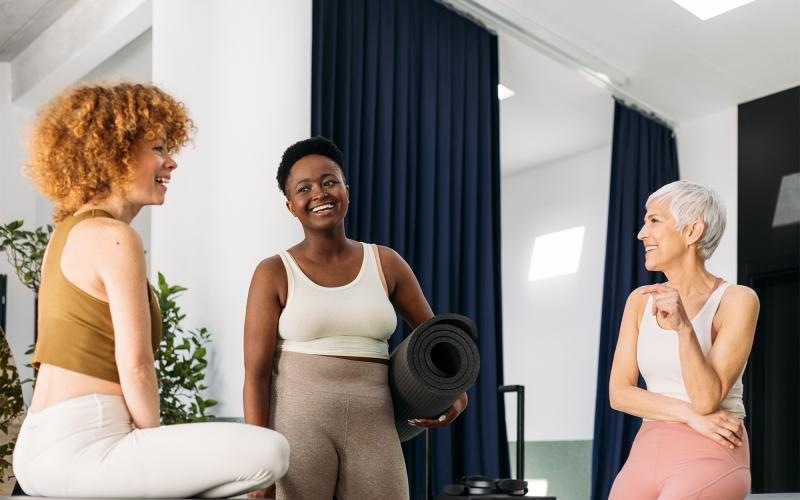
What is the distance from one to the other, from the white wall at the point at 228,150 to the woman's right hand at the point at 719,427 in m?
2.06

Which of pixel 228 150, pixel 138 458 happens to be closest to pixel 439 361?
pixel 138 458

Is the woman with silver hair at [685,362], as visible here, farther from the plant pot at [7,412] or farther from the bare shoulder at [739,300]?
the plant pot at [7,412]

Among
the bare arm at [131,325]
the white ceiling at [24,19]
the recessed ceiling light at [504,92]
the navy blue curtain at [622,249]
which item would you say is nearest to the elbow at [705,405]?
the bare arm at [131,325]

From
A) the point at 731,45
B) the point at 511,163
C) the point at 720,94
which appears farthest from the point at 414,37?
the point at 511,163

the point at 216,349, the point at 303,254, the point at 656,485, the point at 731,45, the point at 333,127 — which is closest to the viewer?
the point at 656,485

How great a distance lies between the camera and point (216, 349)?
12.2 ft

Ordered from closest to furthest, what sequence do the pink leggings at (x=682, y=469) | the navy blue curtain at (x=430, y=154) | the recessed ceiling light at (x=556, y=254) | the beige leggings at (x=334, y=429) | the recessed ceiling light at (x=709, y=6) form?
the pink leggings at (x=682, y=469) → the beige leggings at (x=334, y=429) → the navy blue curtain at (x=430, y=154) → the recessed ceiling light at (x=709, y=6) → the recessed ceiling light at (x=556, y=254)

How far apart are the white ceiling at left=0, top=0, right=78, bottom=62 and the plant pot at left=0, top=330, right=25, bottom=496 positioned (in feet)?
11.4

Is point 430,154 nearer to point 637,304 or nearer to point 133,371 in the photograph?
point 637,304

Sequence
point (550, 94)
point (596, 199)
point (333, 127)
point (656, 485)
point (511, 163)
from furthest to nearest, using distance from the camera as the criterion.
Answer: point (511, 163)
point (596, 199)
point (550, 94)
point (333, 127)
point (656, 485)

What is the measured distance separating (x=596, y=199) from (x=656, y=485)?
17.7 feet

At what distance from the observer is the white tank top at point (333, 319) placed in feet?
6.91

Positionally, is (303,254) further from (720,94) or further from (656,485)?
(720,94)

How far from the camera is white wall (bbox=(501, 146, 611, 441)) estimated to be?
277 inches
